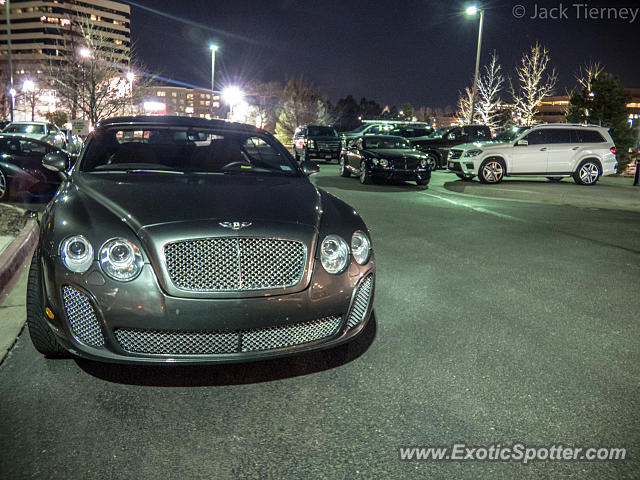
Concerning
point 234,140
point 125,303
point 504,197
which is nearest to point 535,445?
point 125,303

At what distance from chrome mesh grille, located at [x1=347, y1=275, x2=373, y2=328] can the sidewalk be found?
2351 millimetres

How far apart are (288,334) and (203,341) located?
19.1 inches

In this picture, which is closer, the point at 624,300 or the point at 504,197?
the point at 624,300

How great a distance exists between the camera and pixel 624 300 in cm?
535

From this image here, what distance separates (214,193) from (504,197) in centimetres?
1177

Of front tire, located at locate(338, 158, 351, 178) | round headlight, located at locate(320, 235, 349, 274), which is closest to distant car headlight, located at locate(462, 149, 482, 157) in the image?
front tire, located at locate(338, 158, 351, 178)

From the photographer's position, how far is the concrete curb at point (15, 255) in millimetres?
5287

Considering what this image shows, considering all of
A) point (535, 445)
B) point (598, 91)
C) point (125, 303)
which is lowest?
point (535, 445)

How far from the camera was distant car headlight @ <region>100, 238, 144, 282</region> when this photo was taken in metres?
3.01

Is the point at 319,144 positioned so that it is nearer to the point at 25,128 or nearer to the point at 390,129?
the point at 390,129

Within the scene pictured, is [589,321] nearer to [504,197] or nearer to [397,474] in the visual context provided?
[397,474]

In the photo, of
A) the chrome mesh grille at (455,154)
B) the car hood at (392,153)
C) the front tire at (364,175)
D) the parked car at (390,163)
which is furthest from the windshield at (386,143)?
the chrome mesh grille at (455,154)

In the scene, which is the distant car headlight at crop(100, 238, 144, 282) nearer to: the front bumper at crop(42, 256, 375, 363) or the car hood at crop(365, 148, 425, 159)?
the front bumper at crop(42, 256, 375, 363)

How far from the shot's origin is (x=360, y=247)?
3559mm
